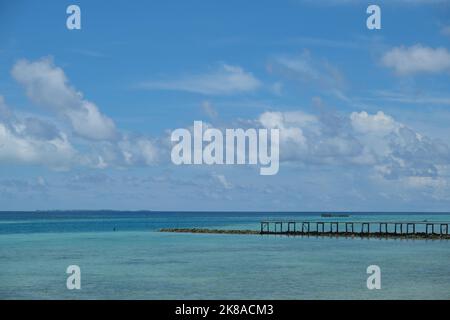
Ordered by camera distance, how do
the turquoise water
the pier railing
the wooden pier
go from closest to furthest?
the turquoise water < the wooden pier < the pier railing

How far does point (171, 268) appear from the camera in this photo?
5278 centimetres

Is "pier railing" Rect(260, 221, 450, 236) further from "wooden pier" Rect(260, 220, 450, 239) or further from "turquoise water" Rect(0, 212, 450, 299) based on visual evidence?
"turquoise water" Rect(0, 212, 450, 299)

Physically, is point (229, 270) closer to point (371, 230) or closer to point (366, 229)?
point (371, 230)

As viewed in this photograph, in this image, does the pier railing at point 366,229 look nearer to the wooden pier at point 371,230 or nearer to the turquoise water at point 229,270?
the wooden pier at point 371,230

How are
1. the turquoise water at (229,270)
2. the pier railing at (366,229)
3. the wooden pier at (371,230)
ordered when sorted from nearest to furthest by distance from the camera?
the turquoise water at (229,270) < the wooden pier at (371,230) < the pier railing at (366,229)

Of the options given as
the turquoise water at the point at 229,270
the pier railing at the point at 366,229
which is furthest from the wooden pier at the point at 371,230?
the turquoise water at the point at 229,270

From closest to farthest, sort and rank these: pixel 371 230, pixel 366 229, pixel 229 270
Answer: pixel 229 270 → pixel 371 230 → pixel 366 229

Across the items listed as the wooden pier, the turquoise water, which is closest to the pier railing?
the wooden pier

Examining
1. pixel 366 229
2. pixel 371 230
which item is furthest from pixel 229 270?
pixel 366 229

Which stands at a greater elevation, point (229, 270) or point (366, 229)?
point (366, 229)

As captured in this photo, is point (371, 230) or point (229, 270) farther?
point (371, 230)

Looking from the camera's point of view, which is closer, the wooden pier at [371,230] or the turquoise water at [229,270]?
the turquoise water at [229,270]
